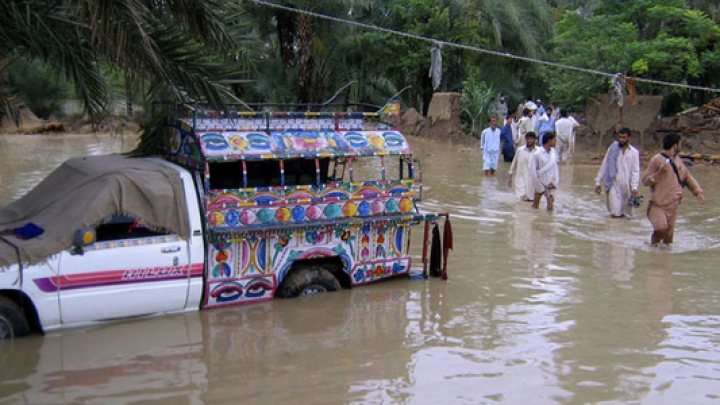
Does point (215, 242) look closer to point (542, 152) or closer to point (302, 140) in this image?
point (302, 140)

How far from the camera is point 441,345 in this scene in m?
7.03

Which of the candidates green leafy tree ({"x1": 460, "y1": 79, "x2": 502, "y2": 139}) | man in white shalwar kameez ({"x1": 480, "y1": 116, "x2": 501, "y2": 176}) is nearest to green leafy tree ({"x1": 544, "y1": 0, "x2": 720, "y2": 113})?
green leafy tree ({"x1": 460, "y1": 79, "x2": 502, "y2": 139})

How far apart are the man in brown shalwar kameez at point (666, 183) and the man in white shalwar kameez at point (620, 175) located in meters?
1.82

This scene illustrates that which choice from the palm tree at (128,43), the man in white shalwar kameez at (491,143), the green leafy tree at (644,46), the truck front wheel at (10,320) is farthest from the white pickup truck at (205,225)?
the green leafy tree at (644,46)

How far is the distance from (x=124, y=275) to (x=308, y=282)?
200cm

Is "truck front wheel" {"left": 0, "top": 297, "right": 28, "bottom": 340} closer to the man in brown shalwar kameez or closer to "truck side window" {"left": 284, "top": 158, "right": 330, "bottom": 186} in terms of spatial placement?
"truck side window" {"left": 284, "top": 158, "right": 330, "bottom": 186}

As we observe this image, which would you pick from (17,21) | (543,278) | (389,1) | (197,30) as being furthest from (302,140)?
(389,1)

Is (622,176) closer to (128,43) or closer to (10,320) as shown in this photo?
(128,43)

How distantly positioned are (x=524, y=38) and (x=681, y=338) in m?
25.7

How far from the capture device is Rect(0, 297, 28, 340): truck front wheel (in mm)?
6270

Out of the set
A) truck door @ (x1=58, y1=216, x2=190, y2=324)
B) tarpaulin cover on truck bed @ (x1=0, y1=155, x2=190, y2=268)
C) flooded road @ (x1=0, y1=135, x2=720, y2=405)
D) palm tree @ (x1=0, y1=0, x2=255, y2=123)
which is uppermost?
palm tree @ (x1=0, y1=0, x2=255, y2=123)

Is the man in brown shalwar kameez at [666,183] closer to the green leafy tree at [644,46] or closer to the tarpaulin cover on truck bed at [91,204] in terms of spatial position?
the tarpaulin cover on truck bed at [91,204]

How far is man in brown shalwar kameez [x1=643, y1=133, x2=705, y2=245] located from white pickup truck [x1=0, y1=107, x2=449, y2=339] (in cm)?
430

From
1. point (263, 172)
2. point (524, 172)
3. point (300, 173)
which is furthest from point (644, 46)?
point (263, 172)
